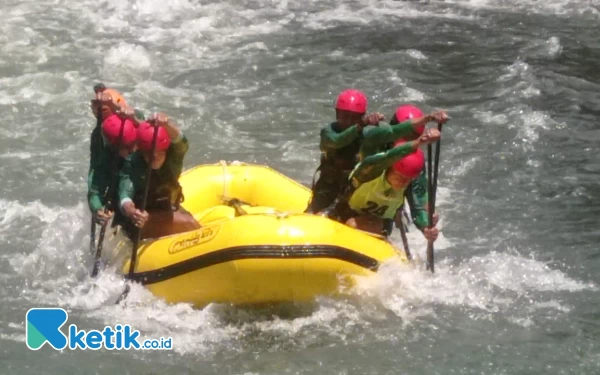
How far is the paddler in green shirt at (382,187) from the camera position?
6.51 metres

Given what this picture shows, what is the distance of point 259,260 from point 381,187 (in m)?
1.04

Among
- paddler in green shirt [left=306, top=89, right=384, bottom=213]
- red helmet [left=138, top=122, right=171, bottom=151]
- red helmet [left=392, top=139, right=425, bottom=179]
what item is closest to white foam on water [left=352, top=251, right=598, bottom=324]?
red helmet [left=392, top=139, right=425, bottom=179]

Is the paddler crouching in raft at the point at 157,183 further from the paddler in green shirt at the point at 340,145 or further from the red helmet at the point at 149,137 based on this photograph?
the paddler in green shirt at the point at 340,145

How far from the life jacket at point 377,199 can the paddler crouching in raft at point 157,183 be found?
1209mm

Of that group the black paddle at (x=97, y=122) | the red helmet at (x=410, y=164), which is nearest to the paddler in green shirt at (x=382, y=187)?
the red helmet at (x=410, y=164)

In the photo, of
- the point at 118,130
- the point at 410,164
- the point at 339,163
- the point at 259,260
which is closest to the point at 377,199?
the point at 410,164

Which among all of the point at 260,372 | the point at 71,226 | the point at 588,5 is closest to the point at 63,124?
the point at 71,226

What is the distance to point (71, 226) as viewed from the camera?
8586 mm

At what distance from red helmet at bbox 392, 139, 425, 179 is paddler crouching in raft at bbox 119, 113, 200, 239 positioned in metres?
1.48

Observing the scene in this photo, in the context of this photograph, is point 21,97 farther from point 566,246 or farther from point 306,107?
point 566,246

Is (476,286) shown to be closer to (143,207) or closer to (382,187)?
(382,187)

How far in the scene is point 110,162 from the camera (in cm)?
702

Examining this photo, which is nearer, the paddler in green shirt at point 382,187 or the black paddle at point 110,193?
the paddler in green shirt at point 382,187

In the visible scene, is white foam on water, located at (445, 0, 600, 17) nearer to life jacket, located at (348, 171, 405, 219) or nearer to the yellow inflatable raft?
life jacket, located at (348, 171, 405, 219)
